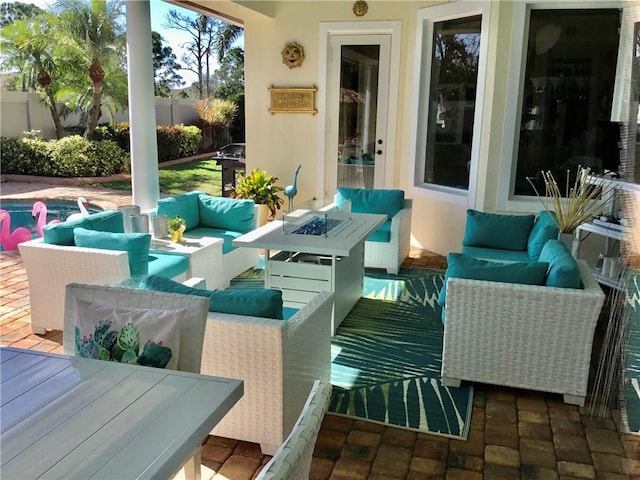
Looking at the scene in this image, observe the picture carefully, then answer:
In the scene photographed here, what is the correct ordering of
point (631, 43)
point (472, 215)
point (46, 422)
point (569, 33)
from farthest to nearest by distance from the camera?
point (569, 33)
point (472, 215)
point (631, 43)
point (46, 422)

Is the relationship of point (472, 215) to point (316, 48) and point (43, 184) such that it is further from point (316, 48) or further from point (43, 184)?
point (43, 184)

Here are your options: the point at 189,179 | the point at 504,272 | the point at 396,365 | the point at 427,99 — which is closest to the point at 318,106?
the point at 427,99

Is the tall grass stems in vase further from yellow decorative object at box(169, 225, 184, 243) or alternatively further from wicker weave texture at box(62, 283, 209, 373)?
wicker weave texture at box(62, 283, 209, 373)

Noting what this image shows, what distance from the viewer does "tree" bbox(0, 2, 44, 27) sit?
11.5 m

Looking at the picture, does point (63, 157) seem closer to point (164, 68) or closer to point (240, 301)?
point (164, 68)

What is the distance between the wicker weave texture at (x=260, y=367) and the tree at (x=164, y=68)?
1274 centimetres

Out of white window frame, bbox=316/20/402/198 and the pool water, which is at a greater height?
white window frame, bbox=316/20/402/198

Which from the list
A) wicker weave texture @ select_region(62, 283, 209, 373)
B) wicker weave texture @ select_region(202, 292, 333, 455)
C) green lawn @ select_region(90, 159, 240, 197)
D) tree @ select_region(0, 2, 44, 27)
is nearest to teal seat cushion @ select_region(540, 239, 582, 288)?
wicker weave texture @ select_region(202, 292, 333, 455)

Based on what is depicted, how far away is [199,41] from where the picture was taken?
45.3ft

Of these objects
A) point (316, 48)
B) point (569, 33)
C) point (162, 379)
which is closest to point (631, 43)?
point (162, 379)

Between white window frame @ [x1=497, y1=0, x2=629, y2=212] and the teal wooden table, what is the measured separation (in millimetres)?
4697

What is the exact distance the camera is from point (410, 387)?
3230mm

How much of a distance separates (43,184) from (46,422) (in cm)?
1120

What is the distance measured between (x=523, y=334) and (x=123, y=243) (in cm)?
247
